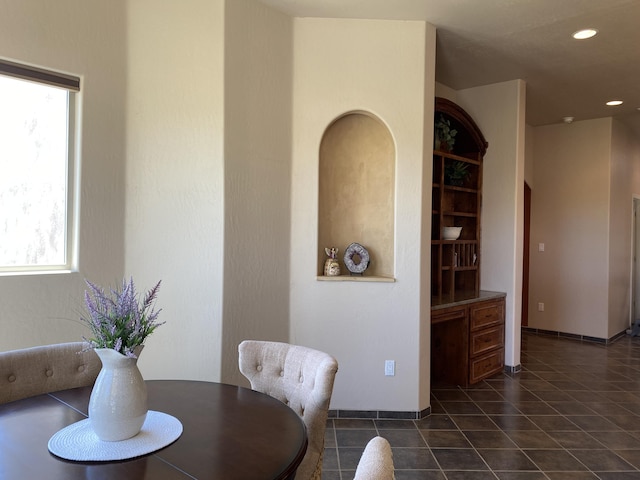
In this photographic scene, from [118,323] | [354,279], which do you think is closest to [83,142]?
[118,323]

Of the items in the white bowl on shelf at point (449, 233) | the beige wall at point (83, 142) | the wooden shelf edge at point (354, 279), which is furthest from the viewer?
the white bowl on shelf at point (449, 233)

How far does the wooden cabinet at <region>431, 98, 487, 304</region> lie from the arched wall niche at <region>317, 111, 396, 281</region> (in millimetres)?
772

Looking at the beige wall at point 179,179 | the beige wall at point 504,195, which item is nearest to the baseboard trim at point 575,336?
the beige wall at point 504,195

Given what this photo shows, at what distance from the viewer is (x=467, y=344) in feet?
13.4

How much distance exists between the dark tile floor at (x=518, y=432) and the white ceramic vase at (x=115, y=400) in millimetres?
1559

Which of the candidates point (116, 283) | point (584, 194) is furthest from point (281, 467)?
point (584, 194)

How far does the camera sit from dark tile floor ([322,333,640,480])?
2.63 metres

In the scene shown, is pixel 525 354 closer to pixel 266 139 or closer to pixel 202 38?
pixel 266 139

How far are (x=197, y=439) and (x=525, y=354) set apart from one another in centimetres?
488

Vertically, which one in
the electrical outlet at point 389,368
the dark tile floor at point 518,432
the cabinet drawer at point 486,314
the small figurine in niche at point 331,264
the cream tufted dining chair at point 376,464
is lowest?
the dark tile floor at point 518,432

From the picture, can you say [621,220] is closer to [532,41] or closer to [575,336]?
[575,336]

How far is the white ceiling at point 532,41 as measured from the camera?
309 centimetres

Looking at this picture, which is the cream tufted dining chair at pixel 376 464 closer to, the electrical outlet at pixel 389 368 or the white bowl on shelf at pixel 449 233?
the electrical outlet at pixel 389 368

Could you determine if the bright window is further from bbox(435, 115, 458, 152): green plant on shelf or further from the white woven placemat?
bbox(435, 115, 458, 152): green plant on shelf
